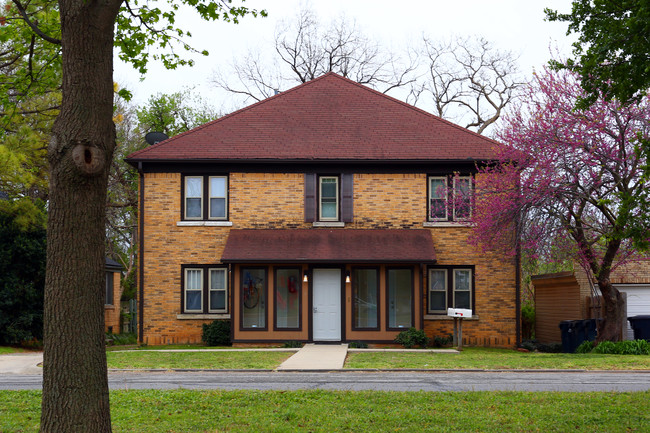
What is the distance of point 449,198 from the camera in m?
23.9

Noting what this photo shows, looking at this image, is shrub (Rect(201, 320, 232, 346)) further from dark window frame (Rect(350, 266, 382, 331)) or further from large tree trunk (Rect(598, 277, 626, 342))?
large tree trunk (Rect(598, 277, 626, 342))

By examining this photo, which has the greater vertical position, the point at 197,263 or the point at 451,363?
the point at 197,263

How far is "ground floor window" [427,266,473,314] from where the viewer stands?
23953mm

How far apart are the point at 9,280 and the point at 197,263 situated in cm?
642

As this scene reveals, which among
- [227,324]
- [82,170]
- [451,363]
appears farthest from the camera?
[227,324]

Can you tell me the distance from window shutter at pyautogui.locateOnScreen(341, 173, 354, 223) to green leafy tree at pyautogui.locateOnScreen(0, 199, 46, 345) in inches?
406

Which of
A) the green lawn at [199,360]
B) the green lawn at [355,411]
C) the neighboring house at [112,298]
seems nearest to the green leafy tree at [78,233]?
the green lawn at [355,411]

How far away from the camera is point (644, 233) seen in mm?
9172

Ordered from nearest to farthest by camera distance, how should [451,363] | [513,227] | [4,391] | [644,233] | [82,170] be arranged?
[82,170], [644,233], [4,391], [451,363], [513,227]

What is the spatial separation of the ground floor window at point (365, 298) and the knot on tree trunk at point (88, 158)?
55.9ft

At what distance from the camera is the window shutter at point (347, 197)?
24000 mm

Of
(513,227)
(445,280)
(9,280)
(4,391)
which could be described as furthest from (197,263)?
(4,391)

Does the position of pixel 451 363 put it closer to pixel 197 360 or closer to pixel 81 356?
pixel 197 360

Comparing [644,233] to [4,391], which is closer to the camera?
[644,233]
